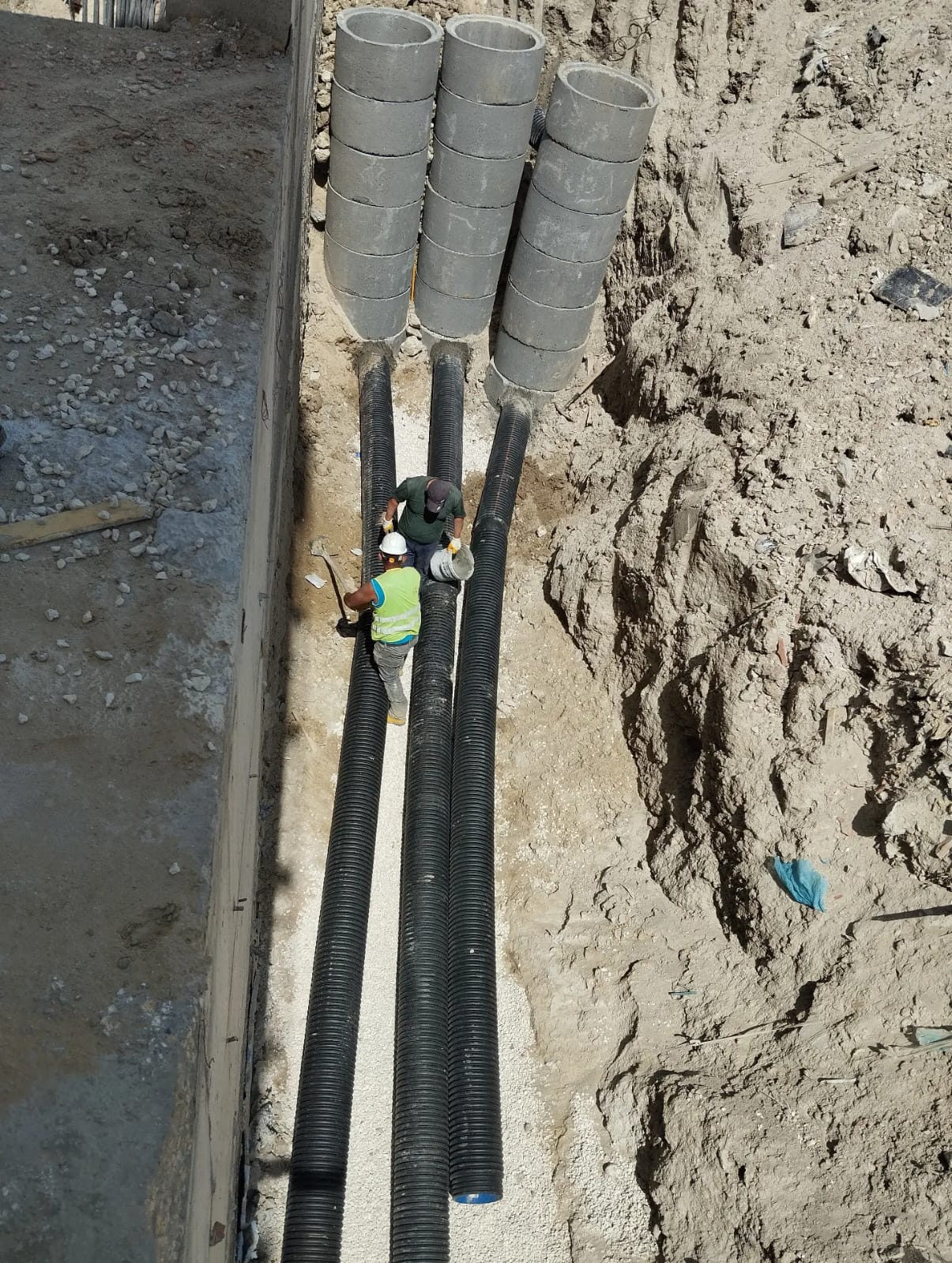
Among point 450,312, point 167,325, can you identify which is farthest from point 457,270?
point 167,325

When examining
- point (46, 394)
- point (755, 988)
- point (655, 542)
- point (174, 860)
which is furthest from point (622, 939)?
point (46, 394)

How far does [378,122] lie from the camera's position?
8352 mm

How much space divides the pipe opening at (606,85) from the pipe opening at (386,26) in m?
1.31

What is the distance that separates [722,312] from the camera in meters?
7.77

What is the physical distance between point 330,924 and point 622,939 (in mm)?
1879

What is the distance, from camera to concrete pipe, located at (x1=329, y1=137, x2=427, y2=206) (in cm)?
861

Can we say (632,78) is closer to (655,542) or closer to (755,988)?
(655,542)

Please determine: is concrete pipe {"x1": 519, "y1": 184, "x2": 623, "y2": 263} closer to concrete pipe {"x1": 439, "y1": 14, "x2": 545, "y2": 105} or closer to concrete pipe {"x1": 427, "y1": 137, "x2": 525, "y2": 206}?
concrete pipe {"x1": 427, "y1": 137, "x2": 525, "y2": 206}

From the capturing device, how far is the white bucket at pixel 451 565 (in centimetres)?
679

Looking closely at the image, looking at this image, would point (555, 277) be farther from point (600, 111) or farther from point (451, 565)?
point (451, 565)

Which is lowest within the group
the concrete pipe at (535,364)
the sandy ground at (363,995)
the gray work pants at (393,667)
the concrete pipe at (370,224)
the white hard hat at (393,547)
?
the sandy ground at (363,995)

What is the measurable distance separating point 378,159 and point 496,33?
1.65 m

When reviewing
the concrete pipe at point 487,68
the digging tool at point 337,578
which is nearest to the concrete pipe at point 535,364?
the concrete pipe at point 487,68

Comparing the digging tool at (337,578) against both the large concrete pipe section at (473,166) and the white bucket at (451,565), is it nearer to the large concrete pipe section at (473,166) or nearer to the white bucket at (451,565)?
the white bucket at (451,565)
